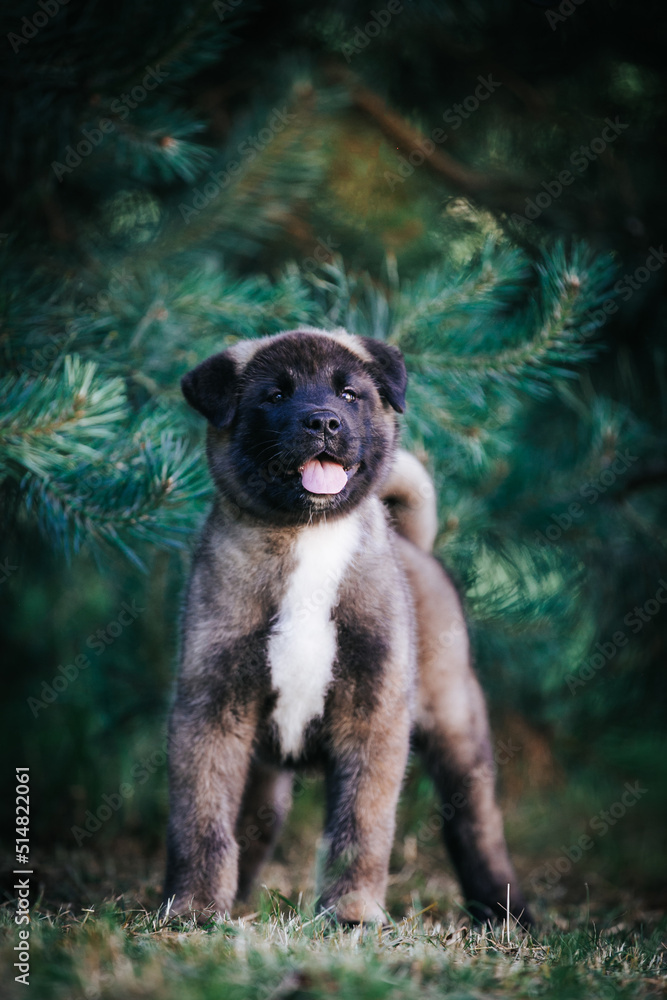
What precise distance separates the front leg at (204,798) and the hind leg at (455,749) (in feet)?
2.80

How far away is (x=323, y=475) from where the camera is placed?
8.93ft

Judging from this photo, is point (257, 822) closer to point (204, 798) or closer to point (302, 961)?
point (204, 798)

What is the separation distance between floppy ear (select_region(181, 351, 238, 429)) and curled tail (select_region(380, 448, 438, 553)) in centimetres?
73

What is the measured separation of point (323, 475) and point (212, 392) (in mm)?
446

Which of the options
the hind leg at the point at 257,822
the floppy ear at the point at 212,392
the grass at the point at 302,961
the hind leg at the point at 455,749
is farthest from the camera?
the hind leg at the point at 257,822

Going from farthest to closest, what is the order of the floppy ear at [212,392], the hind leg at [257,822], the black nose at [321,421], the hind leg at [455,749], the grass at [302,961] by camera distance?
the hind leg at [257,822] < the hind leg at [455,749] < the floppy ear at [212,392] < the black nose at [321,421] < the grass at [302,961]

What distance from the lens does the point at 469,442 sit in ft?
11.4

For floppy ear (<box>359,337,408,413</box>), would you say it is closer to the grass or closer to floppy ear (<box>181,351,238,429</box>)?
floppy ear (<box>181,351,238,429</box>)

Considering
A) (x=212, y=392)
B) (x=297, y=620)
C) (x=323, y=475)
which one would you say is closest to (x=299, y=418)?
(x=323, y=475)

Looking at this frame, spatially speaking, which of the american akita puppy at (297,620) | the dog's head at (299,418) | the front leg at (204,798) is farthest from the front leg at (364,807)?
the dog's head at (299,418)

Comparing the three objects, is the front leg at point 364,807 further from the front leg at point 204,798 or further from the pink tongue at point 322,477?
the pink tongue at point 322,477

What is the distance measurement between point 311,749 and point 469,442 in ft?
4.30

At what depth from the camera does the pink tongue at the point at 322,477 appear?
2705 mm

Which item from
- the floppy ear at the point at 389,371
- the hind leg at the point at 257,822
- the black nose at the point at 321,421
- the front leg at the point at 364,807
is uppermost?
the floppy ear at the point at 389,371
